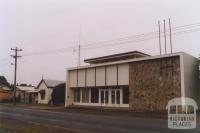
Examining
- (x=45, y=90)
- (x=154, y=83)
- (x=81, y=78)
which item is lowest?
(x=45, y=90)

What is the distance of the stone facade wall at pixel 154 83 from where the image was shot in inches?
1098

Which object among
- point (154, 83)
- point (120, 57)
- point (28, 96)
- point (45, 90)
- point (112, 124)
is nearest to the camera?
point (112, 124)

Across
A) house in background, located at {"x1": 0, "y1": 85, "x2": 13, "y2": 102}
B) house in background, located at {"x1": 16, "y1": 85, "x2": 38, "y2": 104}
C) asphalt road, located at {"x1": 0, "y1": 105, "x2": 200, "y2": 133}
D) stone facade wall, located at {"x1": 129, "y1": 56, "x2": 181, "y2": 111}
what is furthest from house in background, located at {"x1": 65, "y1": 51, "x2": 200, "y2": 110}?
house in background, located at {"x1": 0, "y1": 85, "x2": 13, "y2": 102}

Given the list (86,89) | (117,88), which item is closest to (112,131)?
(117,88)

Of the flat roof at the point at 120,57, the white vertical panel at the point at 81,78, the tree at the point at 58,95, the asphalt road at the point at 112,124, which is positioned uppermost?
the flat roof at the point at 120,57

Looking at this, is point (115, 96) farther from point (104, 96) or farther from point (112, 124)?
point (112, 124)

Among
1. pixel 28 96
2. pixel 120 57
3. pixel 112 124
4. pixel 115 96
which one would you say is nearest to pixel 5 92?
pixel 28 96

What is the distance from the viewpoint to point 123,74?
33125mm

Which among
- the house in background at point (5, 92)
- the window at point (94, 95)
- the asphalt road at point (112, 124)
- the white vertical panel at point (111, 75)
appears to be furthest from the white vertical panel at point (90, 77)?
the house in background at point (5, 92)

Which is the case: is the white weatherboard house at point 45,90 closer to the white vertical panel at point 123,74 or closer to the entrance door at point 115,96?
the entrance door at point 115,96

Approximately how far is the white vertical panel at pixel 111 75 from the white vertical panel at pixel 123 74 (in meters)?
0.63

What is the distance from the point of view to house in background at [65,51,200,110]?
2792cm

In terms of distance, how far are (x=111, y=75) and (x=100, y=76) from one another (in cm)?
198

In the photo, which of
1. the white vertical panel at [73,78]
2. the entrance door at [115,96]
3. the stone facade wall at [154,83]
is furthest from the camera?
the white vertical panel at [73,78]
